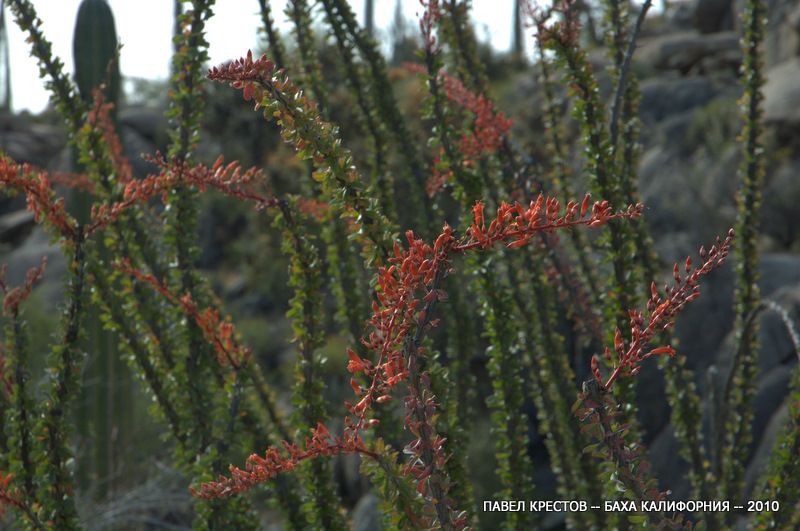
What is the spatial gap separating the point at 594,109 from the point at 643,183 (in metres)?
8.77

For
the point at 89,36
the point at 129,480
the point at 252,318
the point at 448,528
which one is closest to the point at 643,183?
the point at 252,318

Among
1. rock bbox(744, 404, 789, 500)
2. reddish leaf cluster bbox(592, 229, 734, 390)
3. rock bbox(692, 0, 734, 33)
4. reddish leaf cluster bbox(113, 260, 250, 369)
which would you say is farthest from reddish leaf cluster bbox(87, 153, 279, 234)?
rock bbox(692, 0, 734, 33)

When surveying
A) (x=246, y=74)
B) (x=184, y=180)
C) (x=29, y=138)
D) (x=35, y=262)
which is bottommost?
(x=35, y=262)

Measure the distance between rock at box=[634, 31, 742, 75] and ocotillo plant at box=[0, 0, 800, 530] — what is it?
458 inches

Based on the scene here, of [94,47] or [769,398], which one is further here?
[769,398]

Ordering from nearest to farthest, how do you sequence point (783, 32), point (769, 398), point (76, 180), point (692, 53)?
point (76, 180), point (769, 398), point (783, 32), point (692, 53)

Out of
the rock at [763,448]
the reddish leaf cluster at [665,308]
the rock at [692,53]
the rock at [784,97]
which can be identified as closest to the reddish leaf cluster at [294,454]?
the reddish leaf cluster at [665,308]

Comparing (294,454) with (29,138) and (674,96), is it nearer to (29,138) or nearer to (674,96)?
(674,96)

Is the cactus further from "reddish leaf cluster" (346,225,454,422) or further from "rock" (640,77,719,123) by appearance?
"rock" (640,77,719,123)

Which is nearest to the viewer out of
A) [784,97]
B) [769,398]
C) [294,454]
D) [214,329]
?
[294,454]

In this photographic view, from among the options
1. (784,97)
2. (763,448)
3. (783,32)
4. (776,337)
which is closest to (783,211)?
(784,97)

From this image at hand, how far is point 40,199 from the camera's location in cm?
165

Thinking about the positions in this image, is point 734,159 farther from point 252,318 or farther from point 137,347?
point 137,347

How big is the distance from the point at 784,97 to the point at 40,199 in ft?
34.7
